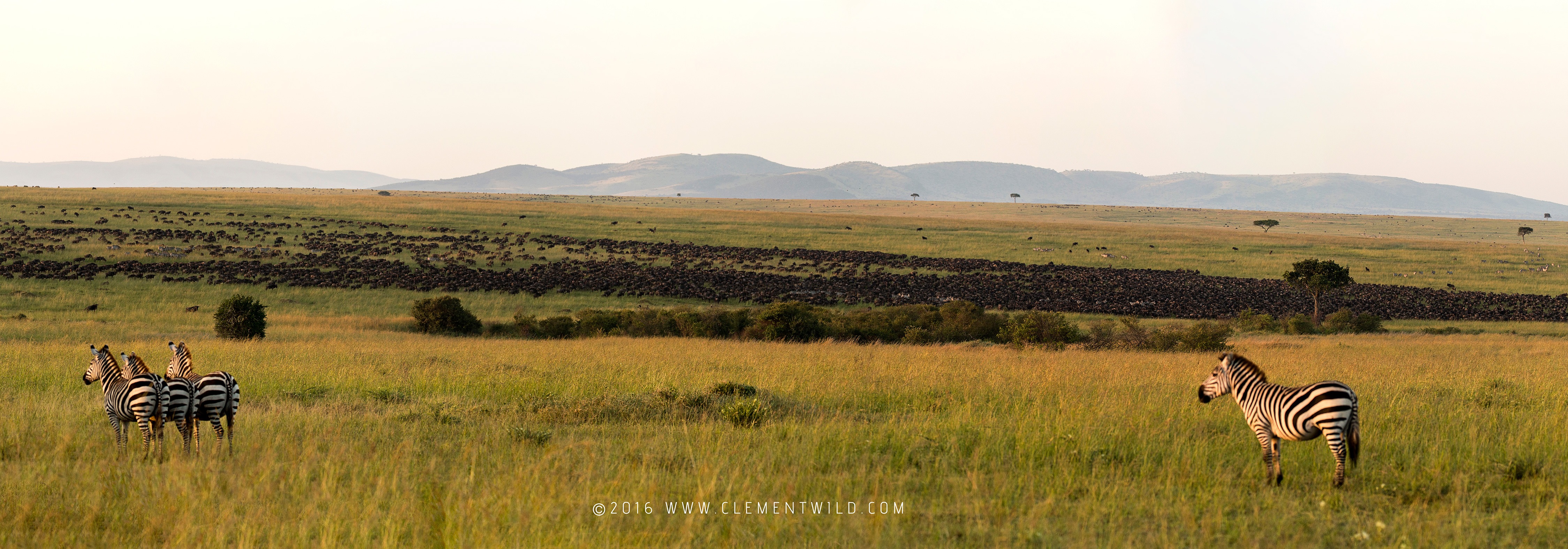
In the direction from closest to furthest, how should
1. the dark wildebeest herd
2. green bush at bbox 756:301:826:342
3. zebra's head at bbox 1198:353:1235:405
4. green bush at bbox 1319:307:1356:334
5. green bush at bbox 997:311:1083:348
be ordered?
zebra's head at bbox 1198:353:1235:405 → green bush at bbox 997:311:1083:348 → green bush at bbox 756:301:826:342 → green bush at bbox 1319:307:1356:334 → the dark wildebeest herd

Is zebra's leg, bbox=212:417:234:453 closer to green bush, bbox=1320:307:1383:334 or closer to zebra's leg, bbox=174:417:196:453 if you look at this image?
zebra's leg, bbox=174:417:196:453

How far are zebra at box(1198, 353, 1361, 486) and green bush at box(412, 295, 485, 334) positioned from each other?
110 ft

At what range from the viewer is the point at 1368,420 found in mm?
11211

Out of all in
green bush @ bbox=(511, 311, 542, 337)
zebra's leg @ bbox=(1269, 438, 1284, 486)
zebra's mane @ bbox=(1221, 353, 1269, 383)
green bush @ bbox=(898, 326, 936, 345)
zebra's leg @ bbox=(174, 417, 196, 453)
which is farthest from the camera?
green bush @ bbox=(511, 311, 542, 337)

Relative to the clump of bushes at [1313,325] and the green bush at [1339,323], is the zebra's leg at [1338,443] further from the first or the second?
the green bush at [1339,323]

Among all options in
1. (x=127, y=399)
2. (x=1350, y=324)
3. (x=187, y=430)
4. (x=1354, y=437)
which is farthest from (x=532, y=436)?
(x=1350, y=324)

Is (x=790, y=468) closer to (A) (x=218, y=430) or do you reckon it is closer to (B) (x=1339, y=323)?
(A) (x=218, y=430)

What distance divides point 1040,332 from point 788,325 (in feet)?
32.3

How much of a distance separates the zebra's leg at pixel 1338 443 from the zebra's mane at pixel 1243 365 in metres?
0.70

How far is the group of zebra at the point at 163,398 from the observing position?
27.1 ft

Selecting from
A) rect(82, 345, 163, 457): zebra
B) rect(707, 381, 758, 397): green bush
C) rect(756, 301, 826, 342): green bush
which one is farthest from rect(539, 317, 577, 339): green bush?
rect(82, 345, 163, 457): zebra

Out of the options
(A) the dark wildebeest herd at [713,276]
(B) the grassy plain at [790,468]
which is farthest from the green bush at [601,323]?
(B) the grassy plain at [790,468]

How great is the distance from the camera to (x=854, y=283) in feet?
198

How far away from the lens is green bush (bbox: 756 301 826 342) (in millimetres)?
34812
